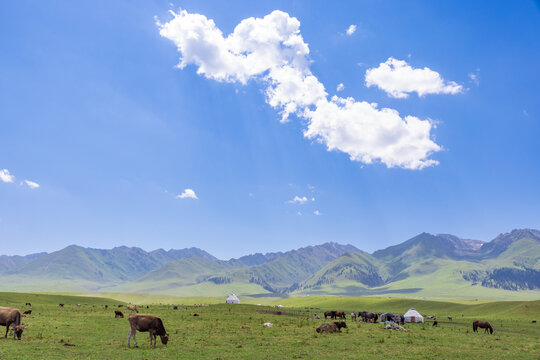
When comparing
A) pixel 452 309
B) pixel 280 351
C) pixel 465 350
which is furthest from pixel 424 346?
pixel 452 309

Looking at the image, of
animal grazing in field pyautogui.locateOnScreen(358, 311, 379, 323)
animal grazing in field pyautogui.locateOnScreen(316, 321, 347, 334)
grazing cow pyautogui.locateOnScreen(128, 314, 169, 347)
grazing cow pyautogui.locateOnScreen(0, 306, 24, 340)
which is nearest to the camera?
grazing cow pyautogui.locateOnScreen(128, 314, 169, 347)

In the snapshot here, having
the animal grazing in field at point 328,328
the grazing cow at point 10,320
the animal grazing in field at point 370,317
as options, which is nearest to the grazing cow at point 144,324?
the grazing cow at point 10,320

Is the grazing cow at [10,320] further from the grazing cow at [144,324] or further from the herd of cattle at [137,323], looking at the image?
the grazing cow at [144,324]

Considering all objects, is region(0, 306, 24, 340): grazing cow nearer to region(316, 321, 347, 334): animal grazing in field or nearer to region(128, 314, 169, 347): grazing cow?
region(128, 314, 169, 347): grazing cow

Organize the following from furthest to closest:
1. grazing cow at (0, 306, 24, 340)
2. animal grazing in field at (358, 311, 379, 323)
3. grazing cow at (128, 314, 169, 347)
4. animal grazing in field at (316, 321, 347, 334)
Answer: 1. animal grazing in field at (358, 311, 379, 323)
2. animal grazing in field at (316, 321, 347, 334)
3. grazing cow at (0, 306, 24, 340)
4. grazing cow at (128, 314, 169, 347)

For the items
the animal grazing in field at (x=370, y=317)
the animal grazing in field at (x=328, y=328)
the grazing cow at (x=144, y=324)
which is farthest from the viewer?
the animal grazing in field at (x=370, y=317)

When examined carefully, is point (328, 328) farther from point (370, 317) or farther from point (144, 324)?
point (370, 317)

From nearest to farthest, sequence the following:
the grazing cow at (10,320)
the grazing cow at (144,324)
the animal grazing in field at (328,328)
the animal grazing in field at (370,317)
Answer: the grazing cow at (144,324), the grazing cow at (10,320), the animal grazing in field at (328,328), the animal grazing in field at (370,317)

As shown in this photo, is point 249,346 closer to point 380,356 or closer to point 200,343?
point 200,343

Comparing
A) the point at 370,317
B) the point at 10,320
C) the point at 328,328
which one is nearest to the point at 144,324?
the point at 10,320

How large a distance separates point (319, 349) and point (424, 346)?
38.7 ft

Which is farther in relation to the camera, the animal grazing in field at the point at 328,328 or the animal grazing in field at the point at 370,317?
the animal grazing in field at the point at 370,317

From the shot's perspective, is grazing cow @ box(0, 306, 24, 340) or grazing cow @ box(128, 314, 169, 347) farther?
grazing cow @ box(0, 306, 24, 340)

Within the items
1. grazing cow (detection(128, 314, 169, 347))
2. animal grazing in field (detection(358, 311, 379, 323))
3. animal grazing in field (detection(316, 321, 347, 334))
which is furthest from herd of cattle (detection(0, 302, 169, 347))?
animal grazing in field (detection(358, 311, 379, 323))
